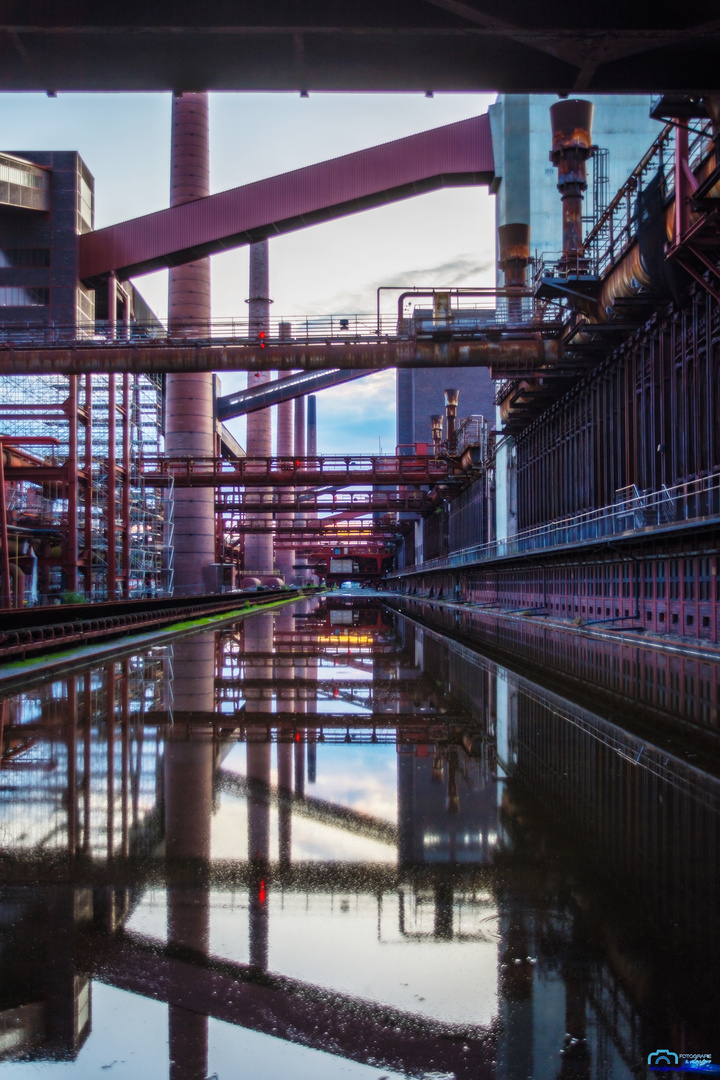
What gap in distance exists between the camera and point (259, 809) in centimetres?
598

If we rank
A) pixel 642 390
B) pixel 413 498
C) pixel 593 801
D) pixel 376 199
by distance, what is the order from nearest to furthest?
pixel 593 801 → pixel 642 390 → pixel 376 199 → pixel 413 498

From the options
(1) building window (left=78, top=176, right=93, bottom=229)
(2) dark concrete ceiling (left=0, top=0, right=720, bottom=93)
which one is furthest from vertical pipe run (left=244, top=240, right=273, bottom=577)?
(2) dark concrete ceiling (left=0, top=0, right=720, bottom=93)

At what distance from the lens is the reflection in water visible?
9.69 ft

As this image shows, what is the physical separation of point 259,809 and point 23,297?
A: 35285 millimetres

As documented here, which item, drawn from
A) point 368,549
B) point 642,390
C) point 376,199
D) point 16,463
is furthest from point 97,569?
point 368,549

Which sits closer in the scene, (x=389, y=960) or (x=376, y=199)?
(x=389, y=960)

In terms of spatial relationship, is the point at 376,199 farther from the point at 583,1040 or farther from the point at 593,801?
the point at 583,1040

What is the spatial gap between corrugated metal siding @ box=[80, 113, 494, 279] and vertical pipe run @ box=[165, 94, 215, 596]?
3.97 feet

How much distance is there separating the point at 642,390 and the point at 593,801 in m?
19.4

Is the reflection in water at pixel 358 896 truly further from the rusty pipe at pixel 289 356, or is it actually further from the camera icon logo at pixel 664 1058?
the rusty pipe at pixel 289 356

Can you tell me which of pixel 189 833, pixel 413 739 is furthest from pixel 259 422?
pixel 189 833

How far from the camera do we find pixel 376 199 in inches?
1555

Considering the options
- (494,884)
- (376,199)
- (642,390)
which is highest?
(376,199)

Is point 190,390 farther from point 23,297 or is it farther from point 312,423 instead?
point 312,423
